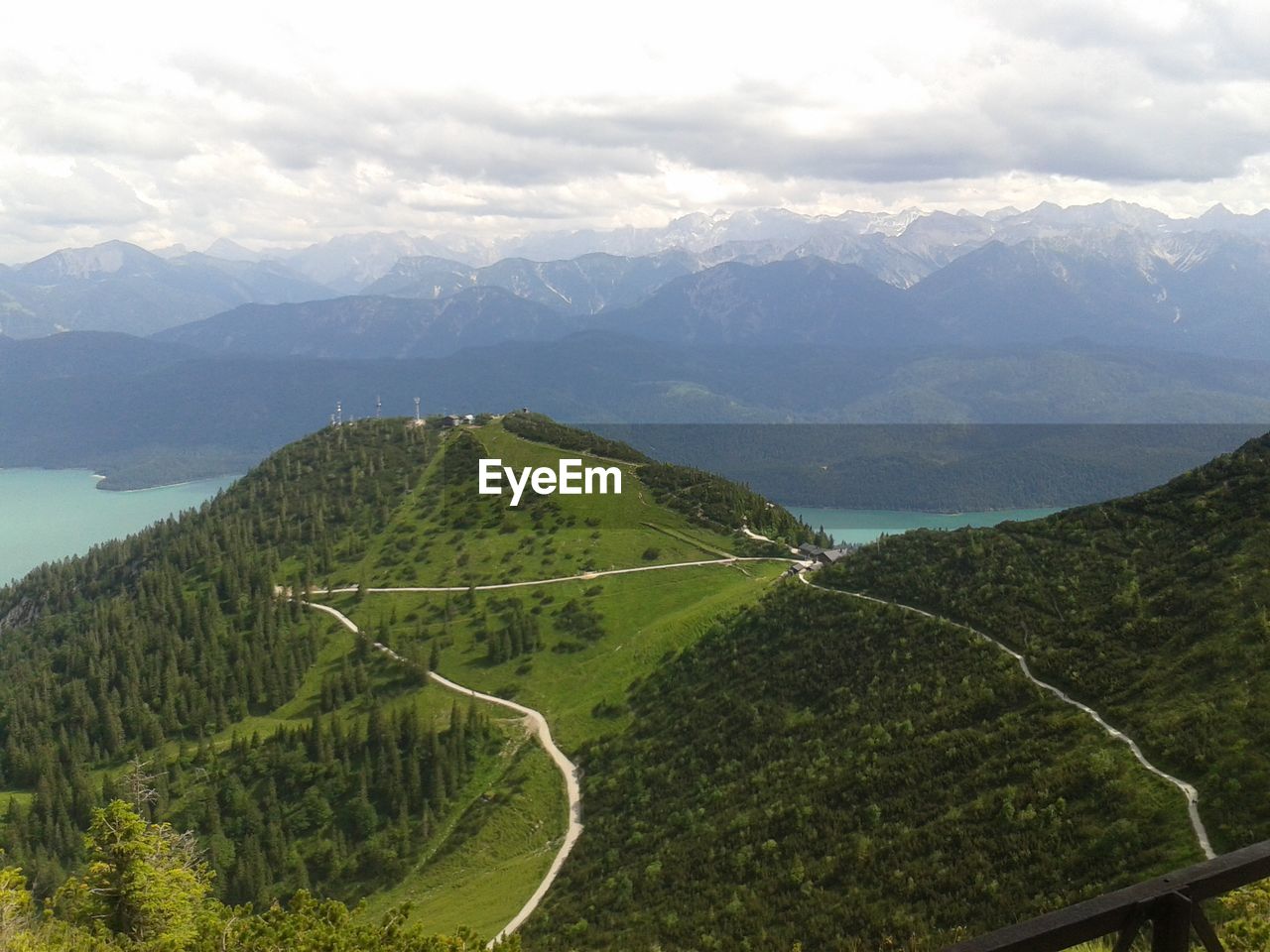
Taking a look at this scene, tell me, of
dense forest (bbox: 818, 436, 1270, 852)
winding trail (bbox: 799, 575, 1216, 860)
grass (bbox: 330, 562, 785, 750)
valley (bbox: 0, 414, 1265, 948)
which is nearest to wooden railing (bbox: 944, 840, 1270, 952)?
winding trail (bbox: 799, 575, 1216, 860)

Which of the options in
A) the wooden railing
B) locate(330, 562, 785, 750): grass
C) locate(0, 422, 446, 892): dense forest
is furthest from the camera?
locate(0, 422, 446, 892): dense forest

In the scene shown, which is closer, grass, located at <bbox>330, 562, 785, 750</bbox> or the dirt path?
grass, located at <bbox>330, 562, 785, 750</bbox>

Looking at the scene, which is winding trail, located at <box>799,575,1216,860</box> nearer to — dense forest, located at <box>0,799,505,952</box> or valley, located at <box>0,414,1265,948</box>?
valley, located at <box>0,414,1265,948</box>

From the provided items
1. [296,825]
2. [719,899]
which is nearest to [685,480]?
[296,825]

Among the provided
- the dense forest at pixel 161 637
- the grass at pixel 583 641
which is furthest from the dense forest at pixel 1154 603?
the dense forest at pixel 161 637

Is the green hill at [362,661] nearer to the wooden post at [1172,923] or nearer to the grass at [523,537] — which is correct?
the grass at [523,537]

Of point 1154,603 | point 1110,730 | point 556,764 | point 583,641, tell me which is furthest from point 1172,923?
point 583,641

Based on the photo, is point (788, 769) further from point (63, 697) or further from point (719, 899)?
point (63, 697)
